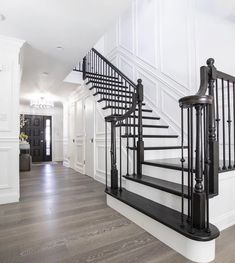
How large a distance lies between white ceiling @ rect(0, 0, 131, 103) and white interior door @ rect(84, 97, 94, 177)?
1119 millimetres

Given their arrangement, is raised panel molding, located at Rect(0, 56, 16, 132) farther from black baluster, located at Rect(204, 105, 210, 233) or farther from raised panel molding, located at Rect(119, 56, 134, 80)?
black baluster, located at Rect(204, 105, 210, 233)

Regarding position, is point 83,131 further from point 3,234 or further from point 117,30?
point 3,234

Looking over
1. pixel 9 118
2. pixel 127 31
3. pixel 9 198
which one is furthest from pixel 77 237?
pixel 127 31

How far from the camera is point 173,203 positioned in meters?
1.85

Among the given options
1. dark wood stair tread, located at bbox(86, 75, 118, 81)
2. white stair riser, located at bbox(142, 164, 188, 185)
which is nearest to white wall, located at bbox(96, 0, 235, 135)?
dark wood stair tread, located at bbox(86, 75, 118, 81)

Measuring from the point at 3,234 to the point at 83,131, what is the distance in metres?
3.48

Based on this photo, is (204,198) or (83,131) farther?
(83,131)

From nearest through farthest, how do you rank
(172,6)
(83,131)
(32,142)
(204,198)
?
1. (204,198)
2. (172,6)
3. (83,131)
4. (32,142)

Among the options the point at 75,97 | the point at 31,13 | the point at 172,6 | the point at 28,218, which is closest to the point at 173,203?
the point at 28,218

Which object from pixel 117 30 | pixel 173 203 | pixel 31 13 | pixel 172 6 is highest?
pixel 117 30

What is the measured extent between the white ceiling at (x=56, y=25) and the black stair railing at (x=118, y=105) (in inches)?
36.5

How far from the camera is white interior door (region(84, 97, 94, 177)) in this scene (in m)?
4.55

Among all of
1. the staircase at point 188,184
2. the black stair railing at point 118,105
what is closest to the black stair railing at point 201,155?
the staircase at point 188,184

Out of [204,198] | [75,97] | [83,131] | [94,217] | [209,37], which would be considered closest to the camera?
[204,198]
